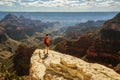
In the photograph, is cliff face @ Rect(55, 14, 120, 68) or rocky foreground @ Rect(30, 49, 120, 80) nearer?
rocky foreground @ Rect(30, 49, 120, 80)

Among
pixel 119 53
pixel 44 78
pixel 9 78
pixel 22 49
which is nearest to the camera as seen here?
pixel 44 78

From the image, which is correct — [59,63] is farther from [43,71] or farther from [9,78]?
[9,78]

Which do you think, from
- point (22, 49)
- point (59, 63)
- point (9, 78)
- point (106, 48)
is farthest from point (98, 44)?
point (59, 63)

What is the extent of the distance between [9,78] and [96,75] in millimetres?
39868

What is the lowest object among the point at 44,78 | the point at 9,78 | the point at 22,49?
the point at 22,49

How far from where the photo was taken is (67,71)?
2612cm

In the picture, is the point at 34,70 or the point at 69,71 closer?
the point at 69,71

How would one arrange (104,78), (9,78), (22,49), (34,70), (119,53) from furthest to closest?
1. (22,49)
2. (119,53)
3. (9,78)
4. (34,70)
5. (104,78)

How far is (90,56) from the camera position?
11294 cm

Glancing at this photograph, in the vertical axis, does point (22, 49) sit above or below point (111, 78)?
below

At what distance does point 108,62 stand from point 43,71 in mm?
80258

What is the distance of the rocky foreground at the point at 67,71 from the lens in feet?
83.5

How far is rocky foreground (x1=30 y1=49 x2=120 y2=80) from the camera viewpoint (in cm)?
2545

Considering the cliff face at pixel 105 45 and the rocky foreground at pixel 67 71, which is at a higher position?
the rocky foreground at pixel 67 71
